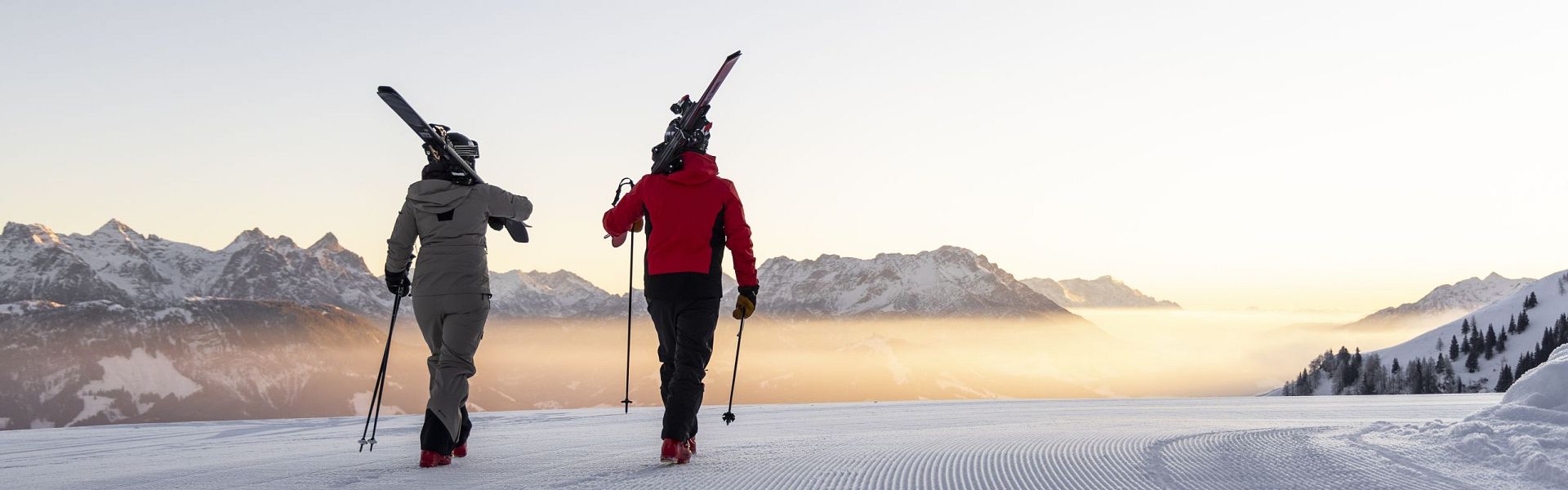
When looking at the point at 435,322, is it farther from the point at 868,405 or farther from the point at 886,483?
the point at 868,405

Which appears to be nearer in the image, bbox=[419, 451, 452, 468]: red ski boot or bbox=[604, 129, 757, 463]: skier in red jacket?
bbox=[419, 451, 452, 468]: red ski boot

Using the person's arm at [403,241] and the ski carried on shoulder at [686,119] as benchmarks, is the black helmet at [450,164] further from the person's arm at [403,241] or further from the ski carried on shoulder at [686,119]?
the ski carried on shoulder at [686,119]

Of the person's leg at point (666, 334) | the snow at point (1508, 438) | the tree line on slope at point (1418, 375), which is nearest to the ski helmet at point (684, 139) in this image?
the person's leg at point (666, 334)

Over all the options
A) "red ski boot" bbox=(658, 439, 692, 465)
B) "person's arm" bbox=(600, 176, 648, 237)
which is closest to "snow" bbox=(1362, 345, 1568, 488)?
"red ski boot" bbox=(658, 439, 692, 465)

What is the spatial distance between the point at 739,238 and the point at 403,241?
8.15ft

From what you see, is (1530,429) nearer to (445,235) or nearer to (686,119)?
(686,119)

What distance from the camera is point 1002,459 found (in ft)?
23.8

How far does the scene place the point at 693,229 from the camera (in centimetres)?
783

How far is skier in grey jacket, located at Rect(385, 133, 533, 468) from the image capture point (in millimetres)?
7711

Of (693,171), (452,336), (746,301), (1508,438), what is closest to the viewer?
(1508,438)

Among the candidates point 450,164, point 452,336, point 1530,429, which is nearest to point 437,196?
point 450,164

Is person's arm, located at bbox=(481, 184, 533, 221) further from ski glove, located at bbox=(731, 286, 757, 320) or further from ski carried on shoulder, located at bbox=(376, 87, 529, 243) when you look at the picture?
ski glove, located at bbox=(731, 286, 757, 320)

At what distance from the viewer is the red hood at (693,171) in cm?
787

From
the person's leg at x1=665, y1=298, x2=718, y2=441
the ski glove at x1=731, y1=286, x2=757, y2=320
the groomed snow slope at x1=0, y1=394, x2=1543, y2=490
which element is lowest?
the groomed snow slope at x1=0, y1=394, x2=1543, y2=490
